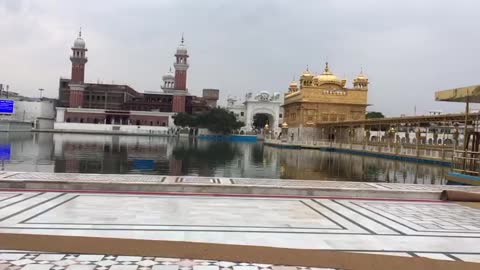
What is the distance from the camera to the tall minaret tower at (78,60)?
80688mm

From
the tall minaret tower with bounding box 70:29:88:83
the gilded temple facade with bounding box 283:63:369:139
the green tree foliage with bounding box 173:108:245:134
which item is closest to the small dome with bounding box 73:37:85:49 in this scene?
the tall minaret tower with bounding box 70:29:88:83

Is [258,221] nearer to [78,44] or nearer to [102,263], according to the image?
[102,263]

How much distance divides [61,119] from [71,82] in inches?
260

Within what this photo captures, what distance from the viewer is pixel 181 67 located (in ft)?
273

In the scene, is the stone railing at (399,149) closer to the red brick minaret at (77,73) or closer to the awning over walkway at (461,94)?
the awning over walkway at (461,94)

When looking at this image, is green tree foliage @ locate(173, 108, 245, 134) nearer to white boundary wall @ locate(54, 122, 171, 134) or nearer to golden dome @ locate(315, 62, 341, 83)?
white boundary wall @ locate(54, 122, 171, 134)

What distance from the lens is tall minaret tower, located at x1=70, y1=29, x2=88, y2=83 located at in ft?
265

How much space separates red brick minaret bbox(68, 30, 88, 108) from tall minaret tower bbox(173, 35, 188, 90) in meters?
16.0

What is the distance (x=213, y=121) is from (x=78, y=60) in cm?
2742

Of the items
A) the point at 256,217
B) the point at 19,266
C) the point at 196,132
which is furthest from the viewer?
the point at 196,132

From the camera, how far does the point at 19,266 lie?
397 centimetres

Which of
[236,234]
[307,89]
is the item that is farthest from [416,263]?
[307,89]

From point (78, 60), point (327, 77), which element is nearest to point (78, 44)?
point (78, 60)

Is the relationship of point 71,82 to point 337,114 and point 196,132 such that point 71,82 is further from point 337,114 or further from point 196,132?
point 337,114
